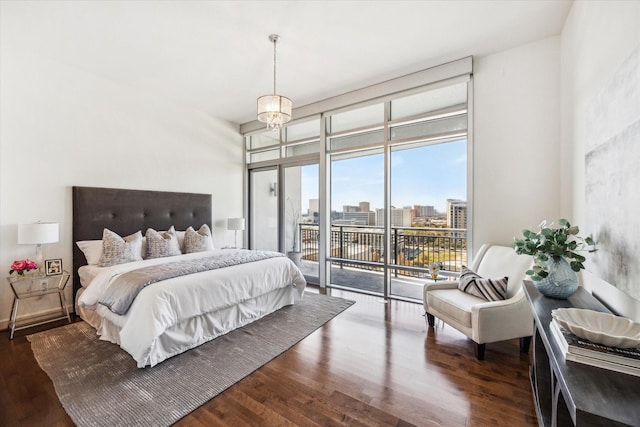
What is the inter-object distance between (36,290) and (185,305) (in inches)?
84.5

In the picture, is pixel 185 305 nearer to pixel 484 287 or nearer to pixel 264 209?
pixel 484 287

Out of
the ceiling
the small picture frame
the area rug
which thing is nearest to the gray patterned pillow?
the small picture frame

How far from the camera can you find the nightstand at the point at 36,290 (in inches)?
111

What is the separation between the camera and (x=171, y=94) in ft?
13.7

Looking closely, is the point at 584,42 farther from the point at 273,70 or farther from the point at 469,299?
the point at 273,70

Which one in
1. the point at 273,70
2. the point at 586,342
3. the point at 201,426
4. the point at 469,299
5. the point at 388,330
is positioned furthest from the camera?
the point at 273,70

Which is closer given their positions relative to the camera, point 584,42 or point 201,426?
point 201,426

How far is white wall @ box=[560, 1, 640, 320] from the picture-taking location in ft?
4.74

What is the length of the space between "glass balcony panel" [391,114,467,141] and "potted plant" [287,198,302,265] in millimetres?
2138

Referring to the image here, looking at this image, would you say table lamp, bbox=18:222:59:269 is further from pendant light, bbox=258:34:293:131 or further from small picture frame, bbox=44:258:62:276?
pendant light, bbox=258:34:293:131

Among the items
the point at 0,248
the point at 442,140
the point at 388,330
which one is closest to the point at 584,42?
the point at 442,140

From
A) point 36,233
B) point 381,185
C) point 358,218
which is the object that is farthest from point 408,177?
point 36,233

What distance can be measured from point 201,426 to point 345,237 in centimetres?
321

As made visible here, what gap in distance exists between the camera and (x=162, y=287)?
2289 millimetres
